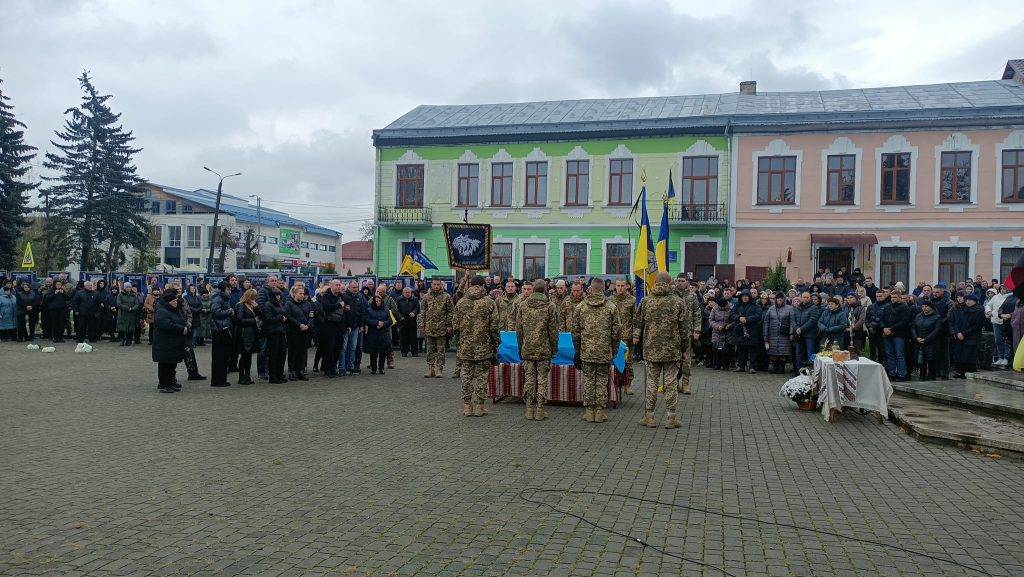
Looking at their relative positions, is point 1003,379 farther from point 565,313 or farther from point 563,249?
point 563,249

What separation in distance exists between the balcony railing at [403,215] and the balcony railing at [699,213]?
36.9ft

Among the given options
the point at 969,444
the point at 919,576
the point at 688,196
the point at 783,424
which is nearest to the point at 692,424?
the point at 783,424

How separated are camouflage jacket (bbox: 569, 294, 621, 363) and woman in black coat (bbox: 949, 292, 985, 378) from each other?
350 inches

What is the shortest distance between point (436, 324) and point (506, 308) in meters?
1.54

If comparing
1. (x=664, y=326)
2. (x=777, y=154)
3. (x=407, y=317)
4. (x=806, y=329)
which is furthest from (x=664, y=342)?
(x=777, y=154)

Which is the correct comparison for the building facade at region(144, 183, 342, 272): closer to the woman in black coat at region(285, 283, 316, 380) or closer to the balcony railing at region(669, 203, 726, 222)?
the balcony railing at region(669, 203, 726, 222)

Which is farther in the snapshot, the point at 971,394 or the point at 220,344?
the point at 220,344

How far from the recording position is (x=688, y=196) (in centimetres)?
3353

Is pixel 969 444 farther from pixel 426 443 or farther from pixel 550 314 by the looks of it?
pixel 426 443

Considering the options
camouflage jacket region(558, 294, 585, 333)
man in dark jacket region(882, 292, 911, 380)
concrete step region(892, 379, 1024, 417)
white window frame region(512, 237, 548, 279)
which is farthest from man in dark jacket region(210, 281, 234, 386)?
white window frame region(512, 237, 548, 279)

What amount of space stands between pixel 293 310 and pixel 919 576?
12.2 m

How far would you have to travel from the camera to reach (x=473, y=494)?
22.4ft

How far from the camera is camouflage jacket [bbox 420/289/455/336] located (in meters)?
16.0

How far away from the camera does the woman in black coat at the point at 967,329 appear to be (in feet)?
51.4
